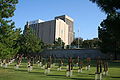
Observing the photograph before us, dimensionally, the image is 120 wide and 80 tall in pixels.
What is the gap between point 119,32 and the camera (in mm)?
13656

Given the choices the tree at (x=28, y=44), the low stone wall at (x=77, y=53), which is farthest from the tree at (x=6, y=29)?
the low stone wall at (x=77, y=53)

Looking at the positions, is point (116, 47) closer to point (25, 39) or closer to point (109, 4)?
point (25, 39)

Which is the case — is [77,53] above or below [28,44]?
below

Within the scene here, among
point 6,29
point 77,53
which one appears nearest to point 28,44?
point 77,53

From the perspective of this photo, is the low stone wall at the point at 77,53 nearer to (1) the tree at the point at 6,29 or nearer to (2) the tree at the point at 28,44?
(2) the tree at the point at 28,44

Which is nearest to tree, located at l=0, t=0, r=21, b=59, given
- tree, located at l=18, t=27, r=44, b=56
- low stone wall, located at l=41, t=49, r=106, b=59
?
tree, located at l=18, t=27, r=44, b=56

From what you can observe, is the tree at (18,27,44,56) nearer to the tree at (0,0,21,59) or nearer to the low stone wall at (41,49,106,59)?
the low stone wall at (41,49,106,59)

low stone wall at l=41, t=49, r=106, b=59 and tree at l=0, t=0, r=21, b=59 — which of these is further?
low stone wall at l=41, t=49, r=106, b=59

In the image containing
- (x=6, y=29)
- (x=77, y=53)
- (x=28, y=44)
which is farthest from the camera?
(x=77, y=53)

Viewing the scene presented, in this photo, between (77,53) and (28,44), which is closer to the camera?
(28,44)

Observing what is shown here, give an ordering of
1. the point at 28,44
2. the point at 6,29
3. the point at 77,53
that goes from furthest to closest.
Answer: the point at 77,53, the point at 28,44, the point at 6,29

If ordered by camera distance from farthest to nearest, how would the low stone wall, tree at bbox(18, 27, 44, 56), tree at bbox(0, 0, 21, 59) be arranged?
1. the low stone wall
2. tree at bbox(18, 27, 44, 56)
3. tree at bbox(0, 0, 21, 59)

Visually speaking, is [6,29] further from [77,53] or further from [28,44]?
[77,53]

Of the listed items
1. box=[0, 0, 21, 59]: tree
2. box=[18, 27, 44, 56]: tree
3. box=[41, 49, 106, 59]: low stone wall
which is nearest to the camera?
box=[0, 0, 21, 59]: tree
